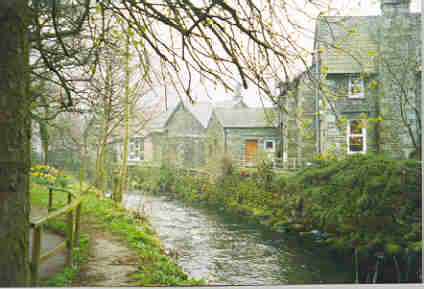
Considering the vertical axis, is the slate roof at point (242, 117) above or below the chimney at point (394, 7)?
below

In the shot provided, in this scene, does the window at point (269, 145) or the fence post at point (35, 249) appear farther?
the window at point (269, 145)

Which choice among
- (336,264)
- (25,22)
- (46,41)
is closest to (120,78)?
(46,41)

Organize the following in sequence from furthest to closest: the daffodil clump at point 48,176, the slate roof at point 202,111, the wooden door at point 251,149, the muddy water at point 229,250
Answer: the wooden door at point 251,149 → the slate roof at point 202,111 → the daffodil clump at point 48,176 → the muddy water at point 229,250

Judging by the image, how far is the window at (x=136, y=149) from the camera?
300cm

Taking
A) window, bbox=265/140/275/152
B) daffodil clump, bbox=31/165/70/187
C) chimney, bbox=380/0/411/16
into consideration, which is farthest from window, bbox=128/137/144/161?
chimney, bbox=380/0/411/16

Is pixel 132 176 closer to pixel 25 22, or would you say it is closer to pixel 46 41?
pixel 46 41

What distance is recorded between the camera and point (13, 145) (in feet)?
4.90

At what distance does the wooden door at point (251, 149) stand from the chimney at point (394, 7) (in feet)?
5.10

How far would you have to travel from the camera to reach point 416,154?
2688mm

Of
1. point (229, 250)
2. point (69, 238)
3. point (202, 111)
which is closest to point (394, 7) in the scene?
point (202, 111)

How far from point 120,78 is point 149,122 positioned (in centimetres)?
48

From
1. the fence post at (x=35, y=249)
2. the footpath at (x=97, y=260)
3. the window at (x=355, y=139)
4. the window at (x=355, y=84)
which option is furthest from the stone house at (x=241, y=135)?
the fence post at (x=35, y=249)

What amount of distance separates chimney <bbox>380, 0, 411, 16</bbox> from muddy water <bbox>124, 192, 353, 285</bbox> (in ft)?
6.89

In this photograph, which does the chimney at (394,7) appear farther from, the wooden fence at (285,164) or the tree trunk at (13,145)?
the tree trunk at (13,145)
